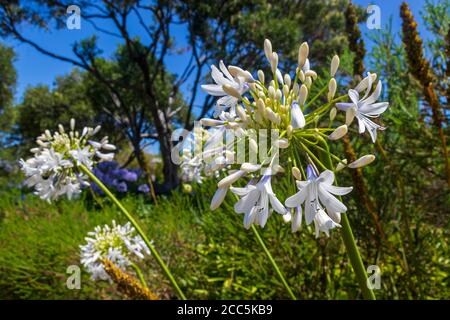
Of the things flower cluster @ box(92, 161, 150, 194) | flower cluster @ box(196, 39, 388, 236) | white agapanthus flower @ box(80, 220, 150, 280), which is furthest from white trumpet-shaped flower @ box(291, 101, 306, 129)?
flower cluster @ box(92, 161, 150, 194)

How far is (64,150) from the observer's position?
5.35 feet

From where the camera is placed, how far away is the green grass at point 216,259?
1.62 meters

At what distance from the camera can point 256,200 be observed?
79 cm

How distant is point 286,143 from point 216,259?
1809mm

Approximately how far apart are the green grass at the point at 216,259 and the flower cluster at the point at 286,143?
69cm

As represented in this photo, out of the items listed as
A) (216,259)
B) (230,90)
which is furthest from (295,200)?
(216,259)

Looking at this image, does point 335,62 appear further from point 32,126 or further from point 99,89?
point 32,126

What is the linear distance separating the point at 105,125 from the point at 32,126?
133 inches

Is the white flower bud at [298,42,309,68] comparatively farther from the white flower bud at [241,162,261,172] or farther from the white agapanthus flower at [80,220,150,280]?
the white agapanthus flower at [80,220,150,280]

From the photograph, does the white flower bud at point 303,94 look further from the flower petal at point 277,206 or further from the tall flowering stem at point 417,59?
the tall flowering stem at point 417,59

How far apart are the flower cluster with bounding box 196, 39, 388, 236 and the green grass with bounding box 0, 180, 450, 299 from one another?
0.69 m

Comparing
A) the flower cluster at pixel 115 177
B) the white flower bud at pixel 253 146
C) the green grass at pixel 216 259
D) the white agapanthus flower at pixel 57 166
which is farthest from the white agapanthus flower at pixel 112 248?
the flower cluster at pixel 115 177

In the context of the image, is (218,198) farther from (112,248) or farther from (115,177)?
(115,177)
